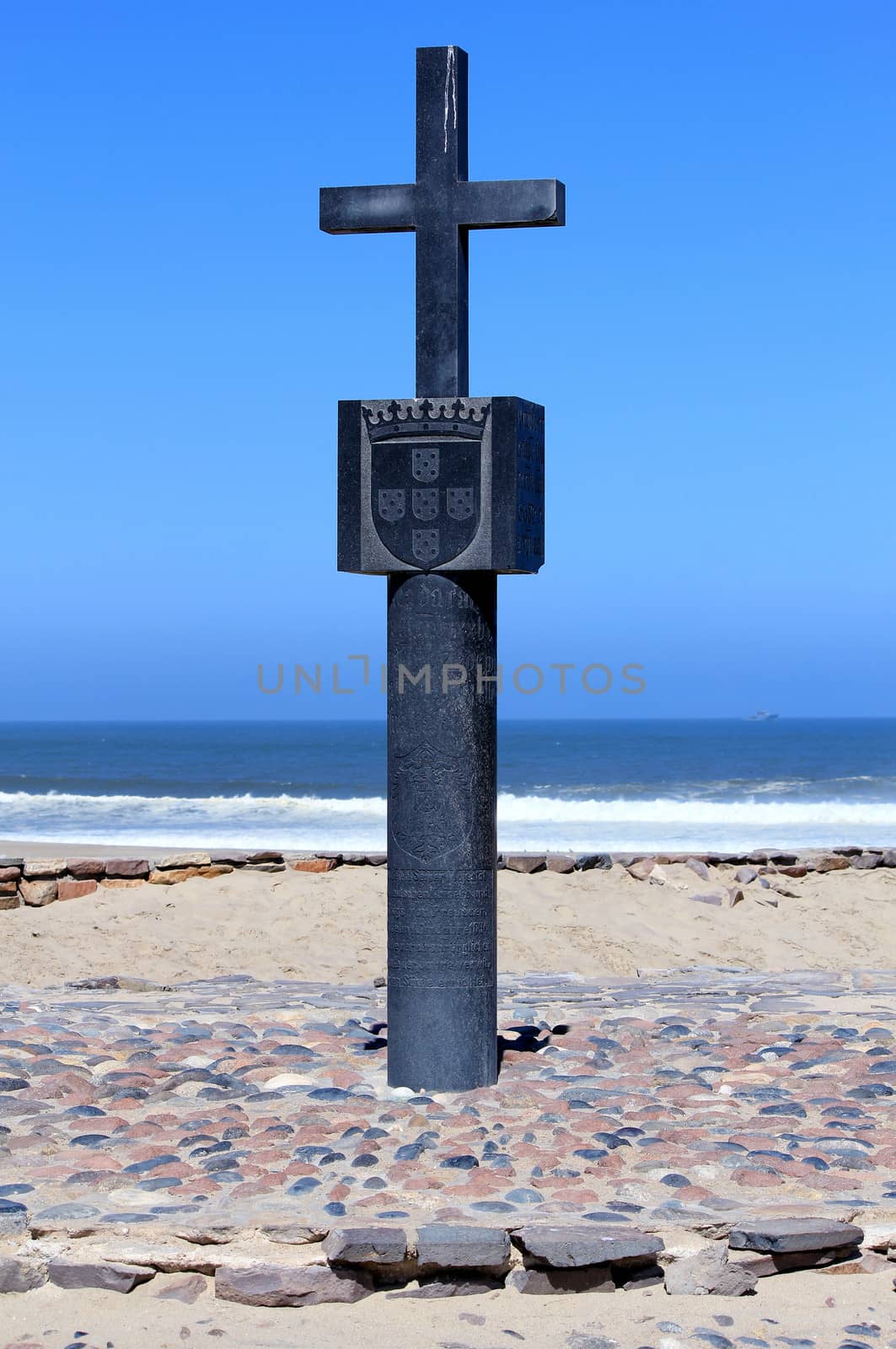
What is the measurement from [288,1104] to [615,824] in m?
21.3

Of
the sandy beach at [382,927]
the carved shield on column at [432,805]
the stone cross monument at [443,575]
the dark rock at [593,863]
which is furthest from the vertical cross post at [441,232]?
the dark rock at [593,863]

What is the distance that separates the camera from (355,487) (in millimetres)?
6516

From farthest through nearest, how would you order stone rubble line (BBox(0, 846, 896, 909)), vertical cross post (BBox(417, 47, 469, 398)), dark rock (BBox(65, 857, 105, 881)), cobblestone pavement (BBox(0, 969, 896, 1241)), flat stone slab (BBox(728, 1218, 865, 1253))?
1. dark rock (BBox(65, 857, 105, 881))
2. stone rubble line (BBox(0, 846, 896, 909))
3. vertical cross post (BBox(417, 47, 469, 398))
4. cobblestone pavement (BBox(0, 969, 896, 1241))
5. flat stone slab (BBox(728, 1218, 865, 1253))

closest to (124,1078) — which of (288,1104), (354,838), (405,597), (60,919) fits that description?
(288,1104)

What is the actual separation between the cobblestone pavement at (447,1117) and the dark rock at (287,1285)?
194mm

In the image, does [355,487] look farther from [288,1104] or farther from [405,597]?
[288,1104]

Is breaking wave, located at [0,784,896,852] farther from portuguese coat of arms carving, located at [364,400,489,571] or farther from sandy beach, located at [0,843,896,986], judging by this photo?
portuguese coat of arms carving, located at [364,400,489,571]

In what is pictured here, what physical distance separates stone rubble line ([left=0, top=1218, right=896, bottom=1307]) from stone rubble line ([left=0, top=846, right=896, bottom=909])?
7797mm

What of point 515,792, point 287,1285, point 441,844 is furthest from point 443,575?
point 515,792

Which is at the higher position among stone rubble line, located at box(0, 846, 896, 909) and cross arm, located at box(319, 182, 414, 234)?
cross arm, located at box(319, 182, 414, 234)

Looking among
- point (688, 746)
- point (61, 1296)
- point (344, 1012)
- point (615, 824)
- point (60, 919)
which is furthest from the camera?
point (688, 746)

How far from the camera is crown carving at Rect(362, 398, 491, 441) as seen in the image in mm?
6383

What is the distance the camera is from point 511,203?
648cm

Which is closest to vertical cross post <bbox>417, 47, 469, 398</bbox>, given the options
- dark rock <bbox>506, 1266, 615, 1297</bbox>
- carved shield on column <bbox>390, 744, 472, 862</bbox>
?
carved shield on column <bbox>390, 744, 472, 862</bbox>
